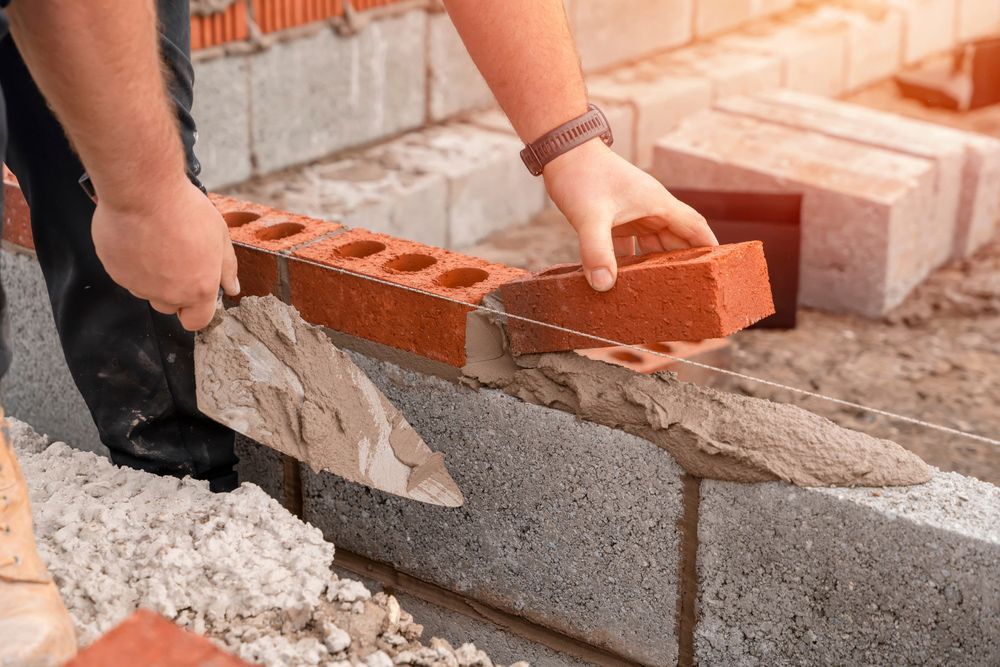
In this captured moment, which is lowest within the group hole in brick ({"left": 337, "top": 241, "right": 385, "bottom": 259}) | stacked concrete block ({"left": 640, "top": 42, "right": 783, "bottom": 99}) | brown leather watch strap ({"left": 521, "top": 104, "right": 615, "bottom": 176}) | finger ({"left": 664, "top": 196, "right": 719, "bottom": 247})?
stacked concrete block ({"left": 640, "top": 42, "right": 783, "bottom": 99})

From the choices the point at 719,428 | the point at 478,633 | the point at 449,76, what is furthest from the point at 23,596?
the point at 449,76

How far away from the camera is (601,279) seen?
2088 millimetres

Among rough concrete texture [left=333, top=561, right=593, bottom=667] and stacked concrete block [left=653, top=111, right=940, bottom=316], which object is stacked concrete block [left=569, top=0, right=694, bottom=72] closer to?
stacked concrete block [left=653, top=111, right=940, bottom=316]

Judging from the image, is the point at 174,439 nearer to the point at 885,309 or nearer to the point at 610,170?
the point at 610,170

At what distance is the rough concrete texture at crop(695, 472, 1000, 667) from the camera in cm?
194

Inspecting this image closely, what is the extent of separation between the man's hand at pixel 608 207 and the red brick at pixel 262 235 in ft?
1.98

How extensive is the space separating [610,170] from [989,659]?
1.01 m

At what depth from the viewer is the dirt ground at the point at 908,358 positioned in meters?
3.71

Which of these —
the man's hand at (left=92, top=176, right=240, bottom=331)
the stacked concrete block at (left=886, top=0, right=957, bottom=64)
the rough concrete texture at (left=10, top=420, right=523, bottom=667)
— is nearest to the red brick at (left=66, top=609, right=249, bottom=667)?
the rough concrete texture at (left=10, top=420, right=523, bottom=667)

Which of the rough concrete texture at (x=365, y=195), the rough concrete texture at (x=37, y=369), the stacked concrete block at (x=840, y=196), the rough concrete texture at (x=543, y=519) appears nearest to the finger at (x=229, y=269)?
the rough concrete texture at (x=543, y=519)

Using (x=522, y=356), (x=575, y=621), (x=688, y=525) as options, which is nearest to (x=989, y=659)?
(x=688, y=525)

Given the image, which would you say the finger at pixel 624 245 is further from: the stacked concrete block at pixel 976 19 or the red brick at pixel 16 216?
the stacked concrete block at pixel 976 19

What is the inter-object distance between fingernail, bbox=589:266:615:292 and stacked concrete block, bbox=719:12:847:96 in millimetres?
4886

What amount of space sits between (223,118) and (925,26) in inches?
198
